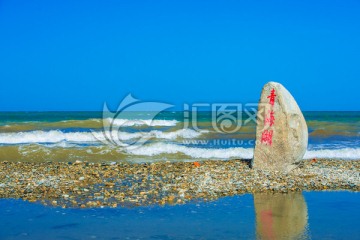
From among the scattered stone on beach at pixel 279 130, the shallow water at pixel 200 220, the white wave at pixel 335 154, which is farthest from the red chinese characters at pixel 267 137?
the white wave at pixel 335 154

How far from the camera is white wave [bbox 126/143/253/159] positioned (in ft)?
56.4

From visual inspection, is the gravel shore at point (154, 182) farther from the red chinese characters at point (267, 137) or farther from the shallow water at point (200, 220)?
the red chinese characters at point (267, 137)

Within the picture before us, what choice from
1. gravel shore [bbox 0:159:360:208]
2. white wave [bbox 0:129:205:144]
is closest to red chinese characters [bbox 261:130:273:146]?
gravel shore [bbox 0:159:360:208]

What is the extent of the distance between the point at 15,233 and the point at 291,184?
20.7 feet

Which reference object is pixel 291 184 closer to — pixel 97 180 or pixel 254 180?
pixel 254 180

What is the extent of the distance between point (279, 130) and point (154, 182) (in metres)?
3.64

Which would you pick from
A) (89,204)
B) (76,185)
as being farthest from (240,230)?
(76,185)

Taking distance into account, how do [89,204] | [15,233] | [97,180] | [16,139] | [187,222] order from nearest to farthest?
1. [15,233]
2. [187,222]
3. [89,204]
4. [97,180]
5. [16,139]

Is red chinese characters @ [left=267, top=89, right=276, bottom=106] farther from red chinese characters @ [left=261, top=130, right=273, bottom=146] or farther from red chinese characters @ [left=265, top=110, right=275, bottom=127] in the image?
red chinese characters @ [left=261, top=130, right=273, bottom=146]

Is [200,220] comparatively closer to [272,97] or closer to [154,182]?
[154,182]

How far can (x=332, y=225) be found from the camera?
22.5 ft

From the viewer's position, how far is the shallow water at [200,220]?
6.37 meters

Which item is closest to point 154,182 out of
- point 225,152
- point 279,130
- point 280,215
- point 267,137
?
point 267,137

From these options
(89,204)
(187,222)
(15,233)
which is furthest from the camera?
(89,204)
